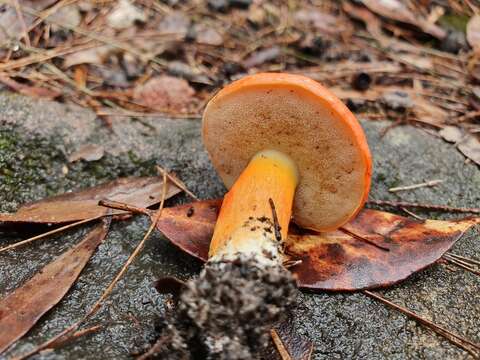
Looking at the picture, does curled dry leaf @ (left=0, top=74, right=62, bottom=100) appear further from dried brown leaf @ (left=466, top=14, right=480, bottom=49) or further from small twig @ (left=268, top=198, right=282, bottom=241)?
dried brown leaf @ (left=466, top=14, right=480, bottom=49)

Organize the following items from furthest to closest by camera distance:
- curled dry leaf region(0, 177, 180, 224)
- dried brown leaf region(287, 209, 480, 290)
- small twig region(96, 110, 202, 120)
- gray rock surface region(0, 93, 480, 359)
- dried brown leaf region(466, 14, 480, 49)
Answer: dried brown leaf region(466, 14, 480, 49), small twig region(96, 110, 202, 120), curled dry leaf region(0, 177, 180, 224), dried brown leaf region(287, 209, 480, 290), gray rock surface region(0, 93, 480, 359)

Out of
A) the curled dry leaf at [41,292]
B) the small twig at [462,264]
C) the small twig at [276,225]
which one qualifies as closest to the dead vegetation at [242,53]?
the small twig at [462,264]

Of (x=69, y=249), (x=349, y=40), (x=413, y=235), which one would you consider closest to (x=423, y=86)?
(x=349, y=40)

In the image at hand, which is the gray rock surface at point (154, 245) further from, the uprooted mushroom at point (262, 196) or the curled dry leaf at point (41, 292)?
the uprooted mushroom at point (262, 196)

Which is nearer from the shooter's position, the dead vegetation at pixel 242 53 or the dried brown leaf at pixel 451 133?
the dried brown leaf at pixel 451 133

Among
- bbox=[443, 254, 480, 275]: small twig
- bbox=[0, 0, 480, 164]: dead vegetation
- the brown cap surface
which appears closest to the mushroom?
the brown cap surface
